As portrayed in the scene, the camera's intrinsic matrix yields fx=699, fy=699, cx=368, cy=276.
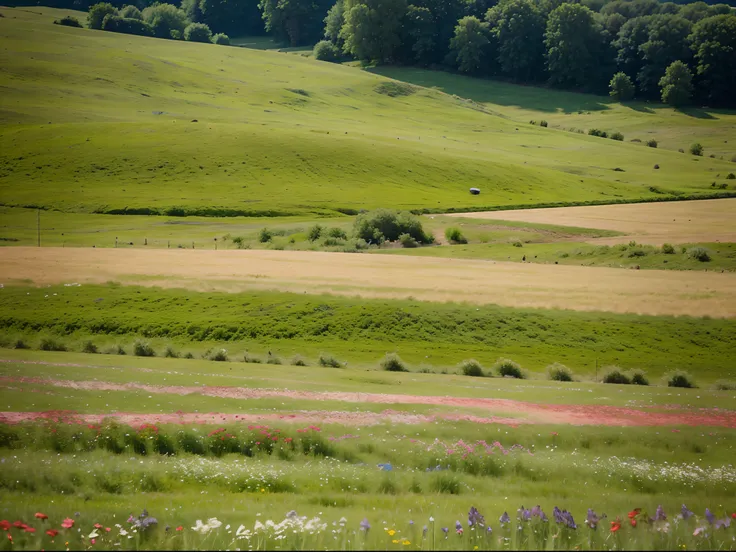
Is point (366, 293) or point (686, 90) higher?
point (686, 90)

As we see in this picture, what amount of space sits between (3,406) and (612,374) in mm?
31325

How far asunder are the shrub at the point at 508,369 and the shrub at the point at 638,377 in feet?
20.3

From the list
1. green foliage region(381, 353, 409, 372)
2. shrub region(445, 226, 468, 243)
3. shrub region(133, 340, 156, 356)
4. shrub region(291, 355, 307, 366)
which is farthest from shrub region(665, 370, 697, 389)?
shrub region(445, 226, 468, 243)

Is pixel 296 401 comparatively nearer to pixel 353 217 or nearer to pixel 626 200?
pixel 353 217

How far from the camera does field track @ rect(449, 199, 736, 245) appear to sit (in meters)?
83.2

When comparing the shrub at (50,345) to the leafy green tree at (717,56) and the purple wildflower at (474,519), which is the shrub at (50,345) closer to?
the purple wildflower at (474,519)

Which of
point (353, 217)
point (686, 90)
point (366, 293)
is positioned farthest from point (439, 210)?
point (686, 90)

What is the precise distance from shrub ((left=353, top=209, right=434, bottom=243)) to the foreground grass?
111ft

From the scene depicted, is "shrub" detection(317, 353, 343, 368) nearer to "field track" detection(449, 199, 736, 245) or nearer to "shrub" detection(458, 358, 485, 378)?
"shrub" detection(458, 358, 485, 378)

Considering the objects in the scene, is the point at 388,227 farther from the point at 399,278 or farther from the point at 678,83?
the point at 678,83

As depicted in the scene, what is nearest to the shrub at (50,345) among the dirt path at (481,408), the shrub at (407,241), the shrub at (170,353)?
the shrub at (170,353)

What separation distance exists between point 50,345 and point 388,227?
1950 inches

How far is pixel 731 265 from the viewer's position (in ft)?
225

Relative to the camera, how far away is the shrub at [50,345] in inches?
1665
